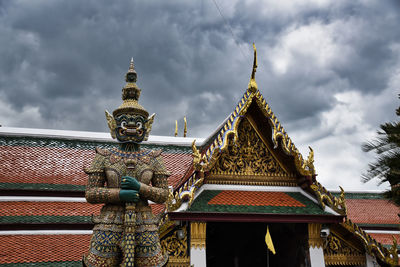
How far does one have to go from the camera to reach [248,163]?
7160mm

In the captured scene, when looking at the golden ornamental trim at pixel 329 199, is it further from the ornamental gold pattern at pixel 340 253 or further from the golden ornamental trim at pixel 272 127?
the ornamental gold pattern at pixel 340 253

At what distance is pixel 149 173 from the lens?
4.91 metres

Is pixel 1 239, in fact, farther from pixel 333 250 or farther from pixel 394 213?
pixel 394 213

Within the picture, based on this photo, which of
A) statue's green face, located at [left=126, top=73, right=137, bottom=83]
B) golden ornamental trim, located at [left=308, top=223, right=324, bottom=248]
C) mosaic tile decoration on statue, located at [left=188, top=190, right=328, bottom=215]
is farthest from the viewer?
golden ornamental trim, located at [left=308, top=223, right=324, bottom=248]

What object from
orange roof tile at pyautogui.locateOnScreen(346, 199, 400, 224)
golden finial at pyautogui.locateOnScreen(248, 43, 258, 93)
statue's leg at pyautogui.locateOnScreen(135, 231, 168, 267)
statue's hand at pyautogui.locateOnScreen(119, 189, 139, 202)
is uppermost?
golden finial at pyautogui.locateOnScreen(248, 43, 258, 93)

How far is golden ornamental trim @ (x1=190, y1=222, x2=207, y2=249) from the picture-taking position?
5988 mm

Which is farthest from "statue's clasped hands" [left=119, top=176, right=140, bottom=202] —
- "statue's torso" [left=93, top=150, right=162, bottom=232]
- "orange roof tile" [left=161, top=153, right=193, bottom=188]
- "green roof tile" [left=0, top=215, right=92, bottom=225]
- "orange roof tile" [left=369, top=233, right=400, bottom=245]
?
"orange roof tile" [left=369, top=233, right=400, bottom=245]

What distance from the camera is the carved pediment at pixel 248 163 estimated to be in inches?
274

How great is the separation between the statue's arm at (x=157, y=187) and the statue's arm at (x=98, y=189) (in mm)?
401

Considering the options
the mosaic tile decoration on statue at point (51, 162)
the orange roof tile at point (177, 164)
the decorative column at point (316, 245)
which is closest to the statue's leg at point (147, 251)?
the decorative column at point (316, 245)

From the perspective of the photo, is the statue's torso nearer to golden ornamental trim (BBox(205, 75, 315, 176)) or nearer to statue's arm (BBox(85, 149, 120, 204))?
statue's arm (BBox(85, 149, 120, 204))

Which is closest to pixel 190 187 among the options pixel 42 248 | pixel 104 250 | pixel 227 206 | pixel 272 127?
pixel 227 206

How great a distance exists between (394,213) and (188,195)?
32.7ft

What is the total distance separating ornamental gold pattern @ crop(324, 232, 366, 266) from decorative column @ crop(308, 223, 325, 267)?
0.79 feet
